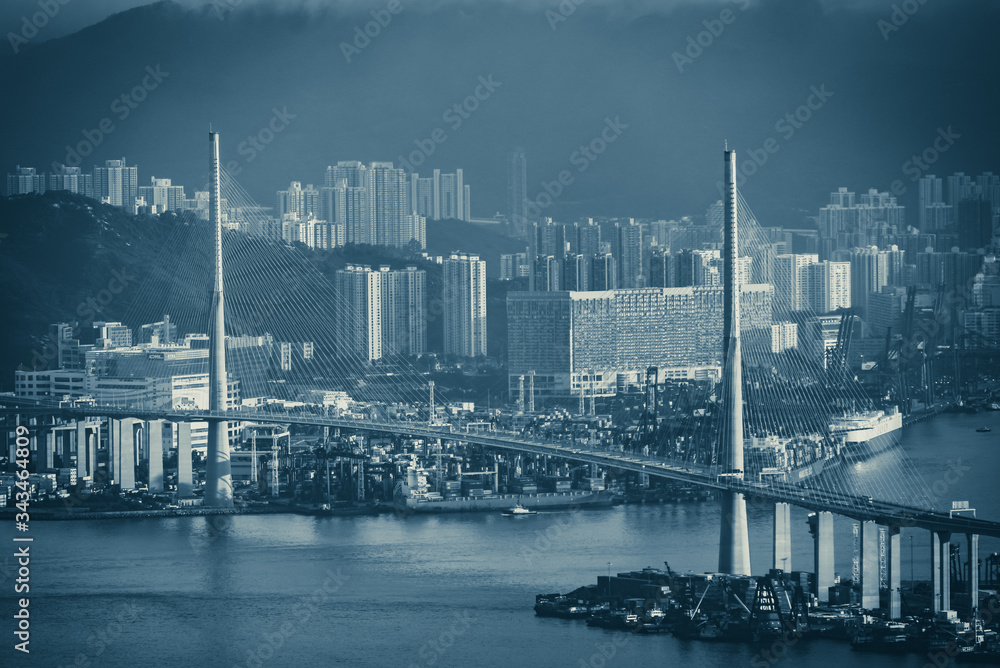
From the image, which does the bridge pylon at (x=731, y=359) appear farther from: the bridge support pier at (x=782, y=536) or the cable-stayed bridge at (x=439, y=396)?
the bridge support pier at (x=782, y=536)

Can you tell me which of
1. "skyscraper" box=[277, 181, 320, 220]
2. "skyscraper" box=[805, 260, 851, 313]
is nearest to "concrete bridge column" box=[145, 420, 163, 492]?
"skyscraper" box=[805, 260, 851, 313]

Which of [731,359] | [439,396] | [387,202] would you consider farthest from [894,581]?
[387,202]

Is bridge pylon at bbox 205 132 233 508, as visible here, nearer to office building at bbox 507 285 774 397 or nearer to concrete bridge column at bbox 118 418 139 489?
concrete bridge column at bbox 118 418 139 489

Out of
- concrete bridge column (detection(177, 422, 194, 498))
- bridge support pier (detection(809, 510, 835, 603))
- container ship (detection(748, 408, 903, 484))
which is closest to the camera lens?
bridge support pier (detection(809, 510, 835, 603))

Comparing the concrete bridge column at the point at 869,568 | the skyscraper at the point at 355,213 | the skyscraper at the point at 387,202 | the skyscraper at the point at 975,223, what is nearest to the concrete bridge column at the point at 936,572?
the concrete bridge column at the point at 869,568

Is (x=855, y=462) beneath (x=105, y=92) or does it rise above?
beneath

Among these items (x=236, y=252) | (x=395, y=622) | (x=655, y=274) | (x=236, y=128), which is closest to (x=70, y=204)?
(x=236, y=252)

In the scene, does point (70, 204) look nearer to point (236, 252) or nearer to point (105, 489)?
point (236, 252)
